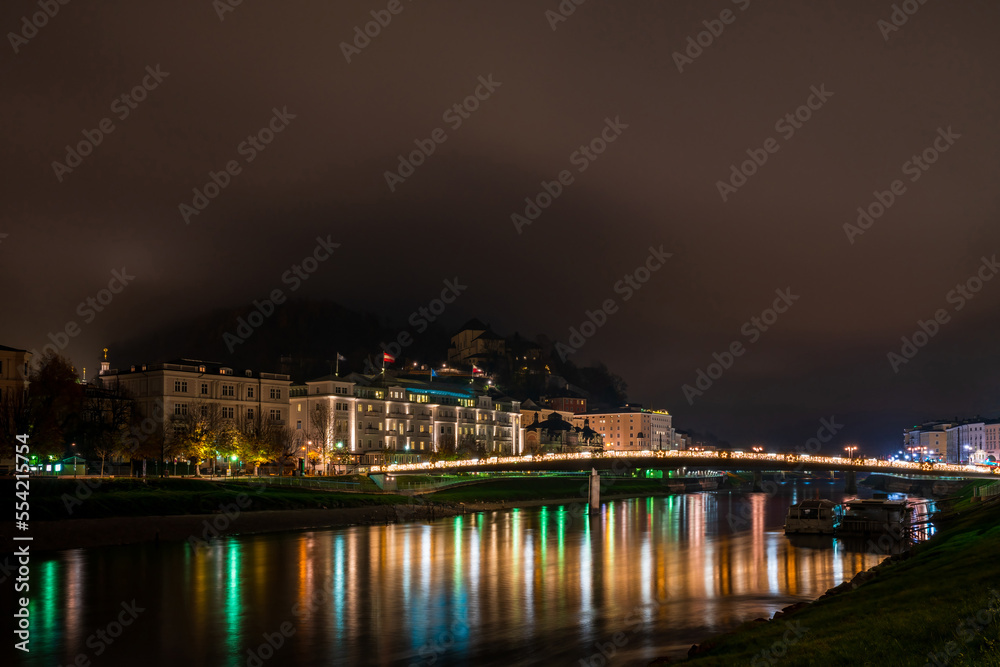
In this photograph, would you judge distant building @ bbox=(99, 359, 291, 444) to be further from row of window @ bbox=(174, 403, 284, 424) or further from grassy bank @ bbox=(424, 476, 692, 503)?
grassy bank @ bbox=(424, 476, 692, 503)

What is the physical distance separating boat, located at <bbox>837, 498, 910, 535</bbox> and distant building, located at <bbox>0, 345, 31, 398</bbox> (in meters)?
75.7

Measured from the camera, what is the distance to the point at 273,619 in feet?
103

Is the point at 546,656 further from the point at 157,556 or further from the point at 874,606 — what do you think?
the point at 157,556

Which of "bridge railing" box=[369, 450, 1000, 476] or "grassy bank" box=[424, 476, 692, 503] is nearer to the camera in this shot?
"bridge railing" box=[369, 450, 1000, 476]

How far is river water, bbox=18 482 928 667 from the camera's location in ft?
88.0

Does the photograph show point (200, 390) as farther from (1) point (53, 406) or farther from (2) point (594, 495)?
(2) point (594, 495)

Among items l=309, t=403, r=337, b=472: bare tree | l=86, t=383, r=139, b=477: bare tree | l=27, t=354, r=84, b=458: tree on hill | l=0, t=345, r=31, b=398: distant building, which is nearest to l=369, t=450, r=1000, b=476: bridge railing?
l=309, t=403, r=337, b=472: bare tree

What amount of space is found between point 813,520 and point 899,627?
164 ft

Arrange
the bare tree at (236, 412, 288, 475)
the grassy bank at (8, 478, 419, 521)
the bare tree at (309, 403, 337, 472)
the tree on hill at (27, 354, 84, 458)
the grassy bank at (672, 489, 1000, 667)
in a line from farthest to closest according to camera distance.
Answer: the bare tree at (309, 403, 337, 472), the bare tree at (236, 412, 288, 475), the tree on hill at (27, 354, 84, 458), the grassy bank at (8, 478, 419, 521), the grassy bank at (672, 489, 1000, 667)

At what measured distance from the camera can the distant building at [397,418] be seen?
11838 centimetres

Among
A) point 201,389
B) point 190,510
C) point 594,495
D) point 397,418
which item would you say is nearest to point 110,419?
point 201,389

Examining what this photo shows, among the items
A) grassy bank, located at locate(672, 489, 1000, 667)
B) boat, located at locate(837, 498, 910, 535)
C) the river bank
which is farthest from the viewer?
boat, located at locate(837, 498, 910, 535)

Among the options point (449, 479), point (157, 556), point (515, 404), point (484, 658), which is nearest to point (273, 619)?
point (484, 658)

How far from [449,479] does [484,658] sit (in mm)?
73783
